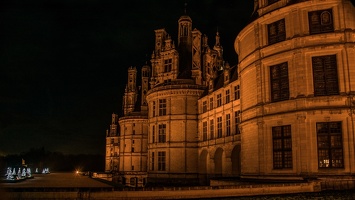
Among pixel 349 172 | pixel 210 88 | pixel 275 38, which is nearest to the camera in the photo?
pixel 349 172

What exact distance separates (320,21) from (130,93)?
54071 mm

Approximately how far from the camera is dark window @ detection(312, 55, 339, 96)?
1961 centimetres

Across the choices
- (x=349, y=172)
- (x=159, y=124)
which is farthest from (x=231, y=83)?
(x=349, y=172)

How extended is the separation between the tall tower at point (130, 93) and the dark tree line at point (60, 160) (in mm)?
62317

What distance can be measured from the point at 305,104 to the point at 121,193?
463 inches

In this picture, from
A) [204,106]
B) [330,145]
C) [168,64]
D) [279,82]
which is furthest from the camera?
[168,64]

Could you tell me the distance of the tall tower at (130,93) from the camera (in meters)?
70.6

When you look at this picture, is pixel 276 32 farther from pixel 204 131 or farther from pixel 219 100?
pixel 204 131

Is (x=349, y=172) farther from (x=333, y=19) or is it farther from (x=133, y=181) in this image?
(x=133, y=181)

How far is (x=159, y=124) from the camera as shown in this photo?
1845 inches

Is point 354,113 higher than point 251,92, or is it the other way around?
point 251,92

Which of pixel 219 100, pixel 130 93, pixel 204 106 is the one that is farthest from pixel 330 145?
pixel 130 93

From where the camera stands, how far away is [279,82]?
71.3 feet

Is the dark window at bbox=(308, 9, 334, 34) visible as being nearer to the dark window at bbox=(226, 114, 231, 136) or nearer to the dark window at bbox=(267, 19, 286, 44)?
the dark window at bbox=(267, 19, 286, 44)
